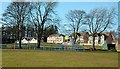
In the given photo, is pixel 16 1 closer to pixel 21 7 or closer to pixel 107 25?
pixel 21 7

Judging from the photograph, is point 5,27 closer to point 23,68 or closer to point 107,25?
point 107,25

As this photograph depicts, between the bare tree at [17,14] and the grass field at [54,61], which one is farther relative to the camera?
the bare tree at [17,14]

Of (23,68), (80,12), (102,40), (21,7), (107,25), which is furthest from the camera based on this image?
(102,40)

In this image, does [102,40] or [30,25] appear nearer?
[30,25]

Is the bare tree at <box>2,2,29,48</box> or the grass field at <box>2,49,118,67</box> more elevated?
the bare tree at <box>2,2,29,48</box>

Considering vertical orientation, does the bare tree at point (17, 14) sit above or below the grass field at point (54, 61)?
above

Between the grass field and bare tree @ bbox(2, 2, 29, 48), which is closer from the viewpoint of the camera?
the grass field

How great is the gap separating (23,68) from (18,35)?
4525 centimetres

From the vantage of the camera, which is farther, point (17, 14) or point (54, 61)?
point (17, 14)

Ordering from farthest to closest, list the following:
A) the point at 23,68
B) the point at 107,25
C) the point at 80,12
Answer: the point at 80,12 < the point at 107,25 < the point at 23,68

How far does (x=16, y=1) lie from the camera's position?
5853cm

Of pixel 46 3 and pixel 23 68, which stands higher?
pixel 46 3

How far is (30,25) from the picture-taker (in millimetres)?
59188

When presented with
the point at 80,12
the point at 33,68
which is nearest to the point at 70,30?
the point at 80,12
